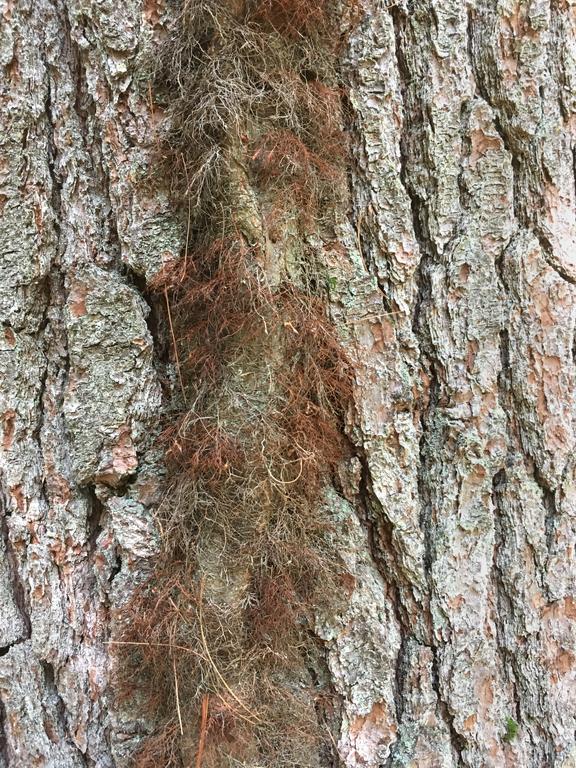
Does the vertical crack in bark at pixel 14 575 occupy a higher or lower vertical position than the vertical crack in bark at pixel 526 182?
lower

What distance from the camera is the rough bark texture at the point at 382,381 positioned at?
4.30 ft

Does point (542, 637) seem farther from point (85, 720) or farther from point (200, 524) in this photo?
point (85, 720)

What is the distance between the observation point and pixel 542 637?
4.53 feet

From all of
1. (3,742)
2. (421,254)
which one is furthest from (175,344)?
(3,742)

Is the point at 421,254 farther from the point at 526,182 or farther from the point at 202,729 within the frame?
the point at 202,729

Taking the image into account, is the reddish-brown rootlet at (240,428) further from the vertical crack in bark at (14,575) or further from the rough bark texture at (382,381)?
the vertical crack in bark at (14,575)

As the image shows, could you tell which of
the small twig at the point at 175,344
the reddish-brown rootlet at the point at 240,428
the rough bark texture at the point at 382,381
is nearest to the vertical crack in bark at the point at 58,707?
the rough bark texture at the point at 382,381

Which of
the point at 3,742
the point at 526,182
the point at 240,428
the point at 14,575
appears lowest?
the point at 3,742

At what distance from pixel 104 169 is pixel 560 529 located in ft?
4.45

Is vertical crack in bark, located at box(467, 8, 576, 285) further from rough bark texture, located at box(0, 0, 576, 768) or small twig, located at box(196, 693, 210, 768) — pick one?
small twig, located at box(196, 693, 210, 768)

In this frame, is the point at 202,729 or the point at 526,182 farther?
the point at 526,182

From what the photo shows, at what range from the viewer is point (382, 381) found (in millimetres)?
1357

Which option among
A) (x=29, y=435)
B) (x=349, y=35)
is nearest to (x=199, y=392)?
(x=29, y=435)

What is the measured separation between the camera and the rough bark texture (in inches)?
51.6
